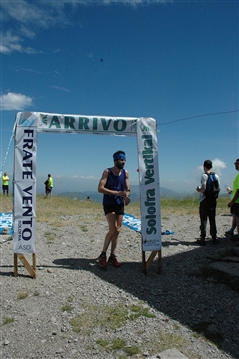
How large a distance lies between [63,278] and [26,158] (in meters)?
2.49

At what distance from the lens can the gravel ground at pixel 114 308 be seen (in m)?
3.91

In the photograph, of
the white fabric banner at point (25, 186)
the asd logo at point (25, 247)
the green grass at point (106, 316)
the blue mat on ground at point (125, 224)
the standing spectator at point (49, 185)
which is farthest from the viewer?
the standing spectator at point (49, 185)

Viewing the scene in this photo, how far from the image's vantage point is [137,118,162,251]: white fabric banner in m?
6.32

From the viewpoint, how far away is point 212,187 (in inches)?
309

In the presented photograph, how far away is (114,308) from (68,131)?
3444 millimetres

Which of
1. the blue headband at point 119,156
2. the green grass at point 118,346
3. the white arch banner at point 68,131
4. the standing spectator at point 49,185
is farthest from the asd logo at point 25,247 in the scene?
the standing spectator at point 49,185

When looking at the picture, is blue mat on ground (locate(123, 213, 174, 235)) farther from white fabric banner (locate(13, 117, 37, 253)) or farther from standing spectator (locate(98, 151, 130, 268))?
white fabric banner (locate(13, 117, 37, 253))

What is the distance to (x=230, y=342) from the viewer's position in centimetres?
398

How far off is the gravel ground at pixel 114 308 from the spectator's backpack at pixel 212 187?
1.41 metres

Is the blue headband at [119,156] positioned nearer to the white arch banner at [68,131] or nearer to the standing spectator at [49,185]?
the white arch banner at [68,131]

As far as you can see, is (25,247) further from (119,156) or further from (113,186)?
(119,156)

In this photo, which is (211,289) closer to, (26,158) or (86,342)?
(86,342)

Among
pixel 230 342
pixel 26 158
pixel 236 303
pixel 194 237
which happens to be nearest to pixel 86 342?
pixel 230 342

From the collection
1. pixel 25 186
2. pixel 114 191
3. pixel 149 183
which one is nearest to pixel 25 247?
pixel 25 186
